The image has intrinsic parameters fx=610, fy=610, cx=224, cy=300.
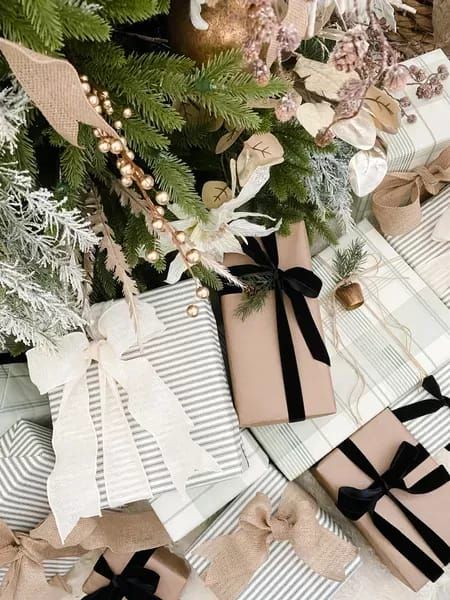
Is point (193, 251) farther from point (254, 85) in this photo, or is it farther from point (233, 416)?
point (233, 416)

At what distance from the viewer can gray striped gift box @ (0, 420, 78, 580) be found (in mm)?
866

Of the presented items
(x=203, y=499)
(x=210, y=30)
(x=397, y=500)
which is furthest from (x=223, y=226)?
(x=397, y=500)

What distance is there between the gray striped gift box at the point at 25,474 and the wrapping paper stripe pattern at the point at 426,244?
668 mm

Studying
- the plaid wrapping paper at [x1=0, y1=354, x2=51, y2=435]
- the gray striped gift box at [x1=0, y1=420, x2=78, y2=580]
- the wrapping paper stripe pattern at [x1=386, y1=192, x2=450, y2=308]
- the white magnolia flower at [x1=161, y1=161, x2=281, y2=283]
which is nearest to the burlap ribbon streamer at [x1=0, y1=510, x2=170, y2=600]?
the gray striped gift box at [x1=0, y1=420, x2=78, y2=580]

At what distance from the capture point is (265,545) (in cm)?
92

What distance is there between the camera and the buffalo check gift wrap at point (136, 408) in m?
0.80

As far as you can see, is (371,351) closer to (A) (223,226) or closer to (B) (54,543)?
(A) (223,226)

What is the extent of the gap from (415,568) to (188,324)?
52cm

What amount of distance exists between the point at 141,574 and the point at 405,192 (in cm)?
77

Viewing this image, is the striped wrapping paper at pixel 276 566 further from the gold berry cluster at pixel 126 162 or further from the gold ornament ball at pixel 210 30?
the gold ornament ball at pixel 210 30

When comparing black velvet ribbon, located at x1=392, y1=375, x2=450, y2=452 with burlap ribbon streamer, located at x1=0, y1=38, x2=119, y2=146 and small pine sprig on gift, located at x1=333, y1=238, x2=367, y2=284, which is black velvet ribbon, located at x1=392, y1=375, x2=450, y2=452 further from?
burlap ribbon streamer, located at x1=0, y1=38, x2=119, y2=146

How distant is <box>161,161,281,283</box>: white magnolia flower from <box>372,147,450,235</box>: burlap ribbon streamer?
0.37 metres

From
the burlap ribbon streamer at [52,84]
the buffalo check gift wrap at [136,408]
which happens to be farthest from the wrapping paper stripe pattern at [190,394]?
the burlap ribbon streamer at [52,84]

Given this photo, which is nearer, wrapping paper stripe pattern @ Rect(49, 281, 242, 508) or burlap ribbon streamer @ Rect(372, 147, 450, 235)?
wrapping paper stripe pattern @ Rect(49, 281, 242, 508)
